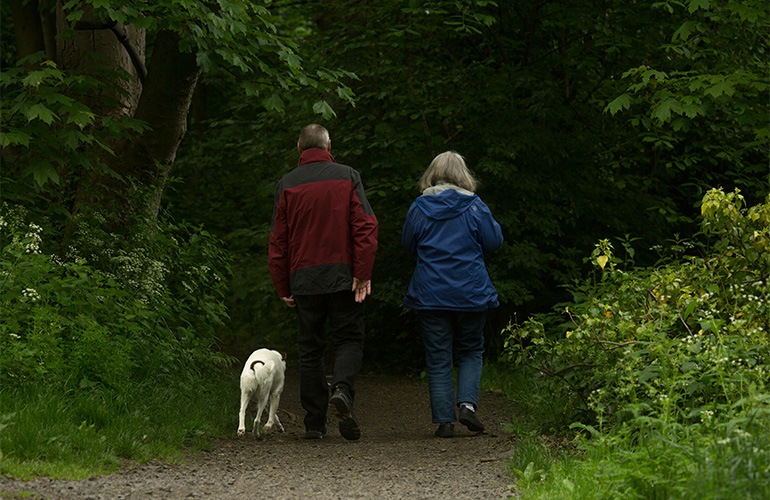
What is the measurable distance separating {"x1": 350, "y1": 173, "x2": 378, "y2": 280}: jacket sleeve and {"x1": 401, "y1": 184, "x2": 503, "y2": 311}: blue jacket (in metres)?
0.44

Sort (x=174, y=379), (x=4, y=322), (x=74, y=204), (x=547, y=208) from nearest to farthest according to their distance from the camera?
(x=4, y=322) < (x=174, y=379) < (x=74, y=204) < (x=547, y=208)

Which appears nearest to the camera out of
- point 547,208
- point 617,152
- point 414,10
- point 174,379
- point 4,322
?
point 4,322

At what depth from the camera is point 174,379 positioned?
308 inches

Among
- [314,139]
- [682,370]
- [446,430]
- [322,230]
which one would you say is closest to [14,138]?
[314,139]

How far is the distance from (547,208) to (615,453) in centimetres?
722

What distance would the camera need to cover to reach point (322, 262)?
7148mm

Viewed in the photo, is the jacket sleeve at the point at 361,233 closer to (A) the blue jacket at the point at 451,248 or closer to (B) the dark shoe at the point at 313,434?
(A) the blue jacket at the point at 451,248

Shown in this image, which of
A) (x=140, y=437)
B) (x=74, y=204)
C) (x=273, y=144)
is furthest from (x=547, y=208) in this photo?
(x=140, y=437)

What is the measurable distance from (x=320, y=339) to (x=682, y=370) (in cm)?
282

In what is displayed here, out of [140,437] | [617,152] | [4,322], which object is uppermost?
[617,152]

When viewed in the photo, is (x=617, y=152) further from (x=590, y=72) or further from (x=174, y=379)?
(x=174, y=379)

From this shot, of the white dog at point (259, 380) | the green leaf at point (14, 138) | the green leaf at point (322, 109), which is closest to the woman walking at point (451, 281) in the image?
the white dog at point (259, 380)

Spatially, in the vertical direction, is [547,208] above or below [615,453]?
above

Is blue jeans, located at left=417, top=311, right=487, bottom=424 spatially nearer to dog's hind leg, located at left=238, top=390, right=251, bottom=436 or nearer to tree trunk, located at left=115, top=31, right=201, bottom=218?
dog's hind leg, located at left=238, top=390, right=251, bottom=436
